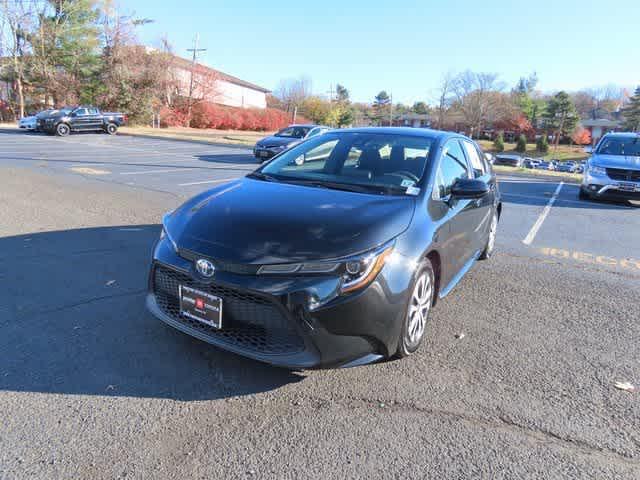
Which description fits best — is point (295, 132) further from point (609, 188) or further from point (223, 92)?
point (223, 92)

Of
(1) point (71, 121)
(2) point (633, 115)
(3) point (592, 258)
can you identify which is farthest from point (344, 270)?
(2) point (633, 115)

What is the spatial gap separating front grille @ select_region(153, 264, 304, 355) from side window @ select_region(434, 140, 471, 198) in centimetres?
168

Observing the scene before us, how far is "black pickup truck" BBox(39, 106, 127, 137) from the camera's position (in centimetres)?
2497

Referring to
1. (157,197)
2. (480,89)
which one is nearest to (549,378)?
(157,197)

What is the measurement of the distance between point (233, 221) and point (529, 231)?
609 cm

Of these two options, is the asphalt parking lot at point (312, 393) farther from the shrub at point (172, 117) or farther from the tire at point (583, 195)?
the shrub at point (172, 117)

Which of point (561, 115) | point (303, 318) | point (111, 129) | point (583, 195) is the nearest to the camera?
point (303, 318)

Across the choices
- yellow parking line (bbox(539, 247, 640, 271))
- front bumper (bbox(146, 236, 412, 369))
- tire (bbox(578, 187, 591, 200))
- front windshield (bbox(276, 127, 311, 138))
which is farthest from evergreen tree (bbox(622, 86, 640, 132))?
front bumper (bbox(146, 236, 412, 369))

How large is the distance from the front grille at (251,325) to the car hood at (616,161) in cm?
1077

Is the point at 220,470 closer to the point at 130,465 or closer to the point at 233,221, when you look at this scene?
the point at 130,465

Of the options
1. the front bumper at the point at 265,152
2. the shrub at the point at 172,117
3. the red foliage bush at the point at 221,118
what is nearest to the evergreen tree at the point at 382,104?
the red foliage bush at the point at 221,118

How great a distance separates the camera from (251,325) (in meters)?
2.68

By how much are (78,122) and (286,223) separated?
90.1 ft

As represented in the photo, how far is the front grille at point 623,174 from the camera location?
406 inches
